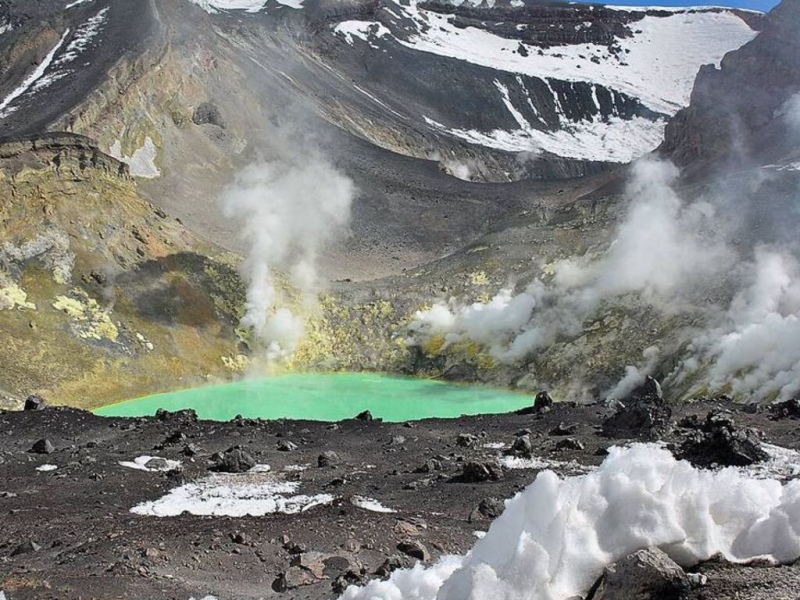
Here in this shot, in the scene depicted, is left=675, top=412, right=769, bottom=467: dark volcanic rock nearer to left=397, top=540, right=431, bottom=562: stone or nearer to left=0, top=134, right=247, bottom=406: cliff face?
left=397, top=540, right=431, bottom=562: stone

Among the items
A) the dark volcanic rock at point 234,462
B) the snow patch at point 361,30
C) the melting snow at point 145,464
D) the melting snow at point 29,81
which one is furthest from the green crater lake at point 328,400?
the snow patch at point 361,30

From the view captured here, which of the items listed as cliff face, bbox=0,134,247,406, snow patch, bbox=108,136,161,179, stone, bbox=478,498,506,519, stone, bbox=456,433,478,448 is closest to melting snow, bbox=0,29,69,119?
snow patch, bbox=108,136,161,179

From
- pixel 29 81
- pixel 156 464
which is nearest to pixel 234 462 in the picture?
pixel 156 464

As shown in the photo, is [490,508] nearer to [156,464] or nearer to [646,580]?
[156,464]

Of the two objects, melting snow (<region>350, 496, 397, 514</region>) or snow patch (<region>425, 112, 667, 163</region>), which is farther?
snow patch (<region>425, 112, 667, 163</region>)

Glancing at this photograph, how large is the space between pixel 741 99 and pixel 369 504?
80.8 metres

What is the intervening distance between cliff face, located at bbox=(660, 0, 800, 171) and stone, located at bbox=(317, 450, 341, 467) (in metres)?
61.1

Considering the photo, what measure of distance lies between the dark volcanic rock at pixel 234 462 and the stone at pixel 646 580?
15762mm

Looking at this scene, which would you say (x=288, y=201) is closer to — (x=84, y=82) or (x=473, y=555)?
(x=84, y=82)

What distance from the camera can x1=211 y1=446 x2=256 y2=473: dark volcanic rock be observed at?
19.8 metres

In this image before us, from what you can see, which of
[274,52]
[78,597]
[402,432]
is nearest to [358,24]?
[274,52]

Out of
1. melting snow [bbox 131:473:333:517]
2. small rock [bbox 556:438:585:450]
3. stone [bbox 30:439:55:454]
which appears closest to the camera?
melting snow [bbox 131:473:333:517]

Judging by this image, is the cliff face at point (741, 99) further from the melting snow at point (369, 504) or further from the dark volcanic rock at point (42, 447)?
the dark volcanic rock at point (42, 447)

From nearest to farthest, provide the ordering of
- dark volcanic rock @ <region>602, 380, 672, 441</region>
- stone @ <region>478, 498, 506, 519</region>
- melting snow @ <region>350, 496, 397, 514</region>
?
1. stone @ <region>478, 498, 506, 519</region>
2. melting snow @ <region>350, 496, 397, 514</region>
3. dark volcanic rock @ <region>602, 380, 672, 441</region>
